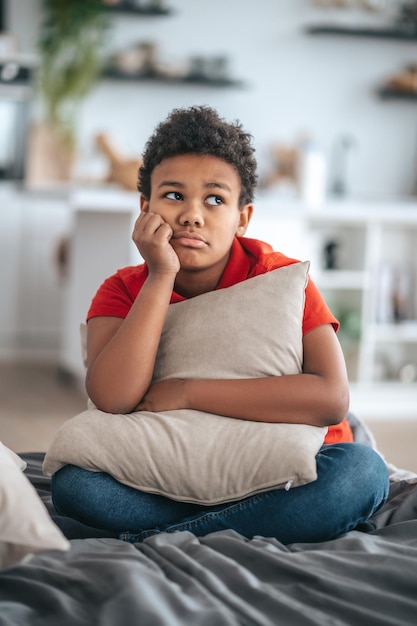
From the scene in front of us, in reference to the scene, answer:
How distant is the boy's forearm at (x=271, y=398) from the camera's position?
1533 millimetres

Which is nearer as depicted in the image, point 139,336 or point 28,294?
point 139,336

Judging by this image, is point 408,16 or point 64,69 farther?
point 408,16

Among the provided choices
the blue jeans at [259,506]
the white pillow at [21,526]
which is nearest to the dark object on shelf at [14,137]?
the blue jeans at [259,506]

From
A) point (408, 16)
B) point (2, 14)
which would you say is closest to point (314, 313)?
point (2, 14)

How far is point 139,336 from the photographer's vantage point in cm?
158

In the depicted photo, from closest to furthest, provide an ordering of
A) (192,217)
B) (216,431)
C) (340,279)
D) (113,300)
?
(216,431) < (192,217) < (113,300) < (340,279)

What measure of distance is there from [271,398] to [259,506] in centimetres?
17

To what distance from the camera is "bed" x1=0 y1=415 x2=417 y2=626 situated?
1144 millimetres

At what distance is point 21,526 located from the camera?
1.19 m

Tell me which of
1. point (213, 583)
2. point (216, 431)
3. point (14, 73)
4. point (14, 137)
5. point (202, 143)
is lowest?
point (213, 583)

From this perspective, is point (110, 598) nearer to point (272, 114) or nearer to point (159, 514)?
point (159, 514)

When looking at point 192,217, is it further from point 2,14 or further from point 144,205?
point 2,14

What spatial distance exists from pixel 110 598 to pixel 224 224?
752mm

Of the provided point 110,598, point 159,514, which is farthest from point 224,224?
→ point 110,598
